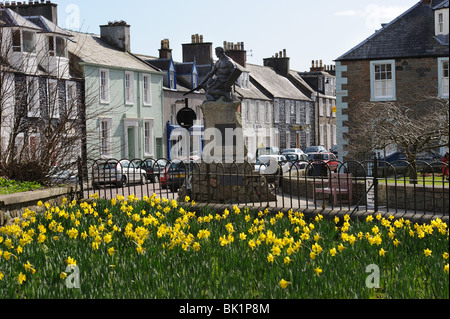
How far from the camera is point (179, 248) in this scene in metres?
7.75

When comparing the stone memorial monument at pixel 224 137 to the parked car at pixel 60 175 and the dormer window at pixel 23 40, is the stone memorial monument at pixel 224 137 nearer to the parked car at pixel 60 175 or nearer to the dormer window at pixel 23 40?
the parked car at pixel 60 175

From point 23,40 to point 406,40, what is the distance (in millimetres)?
17637

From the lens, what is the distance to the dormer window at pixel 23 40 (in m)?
30.5

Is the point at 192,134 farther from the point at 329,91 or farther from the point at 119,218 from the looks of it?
the point at 119,218

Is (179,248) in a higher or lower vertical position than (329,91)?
lower

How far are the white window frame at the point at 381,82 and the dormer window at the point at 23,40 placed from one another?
15422mm

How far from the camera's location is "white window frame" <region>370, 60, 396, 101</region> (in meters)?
31.0

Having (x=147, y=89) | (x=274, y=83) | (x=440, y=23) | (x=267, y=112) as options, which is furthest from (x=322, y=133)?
(x=440, y=23)

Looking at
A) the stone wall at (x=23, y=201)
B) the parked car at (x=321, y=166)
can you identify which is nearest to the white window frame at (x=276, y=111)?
the parked car at (x=321, y=166)

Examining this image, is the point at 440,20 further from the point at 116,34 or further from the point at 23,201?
the point at 23,201

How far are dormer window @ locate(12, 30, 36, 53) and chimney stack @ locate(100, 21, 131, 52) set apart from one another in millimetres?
10934

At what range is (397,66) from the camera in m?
30.9
